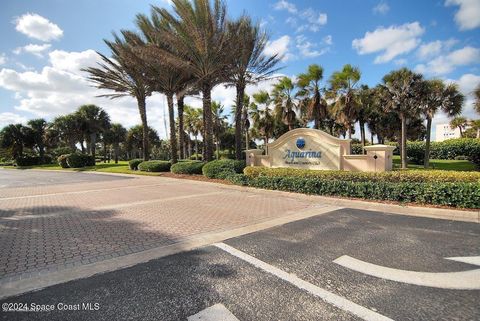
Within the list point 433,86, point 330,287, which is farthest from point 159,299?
point 433,86

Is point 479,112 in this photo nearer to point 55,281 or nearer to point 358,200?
point 358,200

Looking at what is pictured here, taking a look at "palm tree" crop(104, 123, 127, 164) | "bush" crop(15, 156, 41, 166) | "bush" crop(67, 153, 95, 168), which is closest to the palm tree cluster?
"bush" crop(67, 153, 95, 168)

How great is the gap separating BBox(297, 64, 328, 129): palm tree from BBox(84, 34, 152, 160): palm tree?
13780mm

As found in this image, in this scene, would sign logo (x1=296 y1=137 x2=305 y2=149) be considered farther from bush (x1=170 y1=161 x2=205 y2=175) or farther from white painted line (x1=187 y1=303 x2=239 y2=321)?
white painted line (x1=187 y1=303 x2=239 y2=321)

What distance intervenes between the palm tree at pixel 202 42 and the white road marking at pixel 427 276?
51.0ft

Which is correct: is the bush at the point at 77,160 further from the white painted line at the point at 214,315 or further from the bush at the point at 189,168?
the white painted line at the point at 214,315

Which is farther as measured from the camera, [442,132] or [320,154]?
[442,132]

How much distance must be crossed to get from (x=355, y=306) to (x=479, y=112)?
25027 mm

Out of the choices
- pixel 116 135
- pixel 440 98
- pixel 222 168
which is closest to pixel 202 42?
pixel 222 168

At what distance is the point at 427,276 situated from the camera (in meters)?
3.77

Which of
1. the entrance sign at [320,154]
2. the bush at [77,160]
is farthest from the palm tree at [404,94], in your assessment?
the bush at [77,160]

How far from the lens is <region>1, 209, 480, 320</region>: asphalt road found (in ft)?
9.78

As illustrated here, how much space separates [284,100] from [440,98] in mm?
13180

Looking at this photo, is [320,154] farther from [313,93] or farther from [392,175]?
[313,93]
